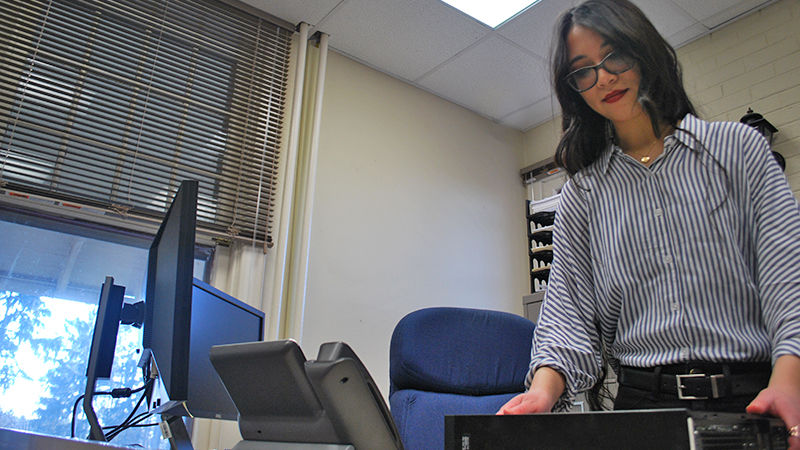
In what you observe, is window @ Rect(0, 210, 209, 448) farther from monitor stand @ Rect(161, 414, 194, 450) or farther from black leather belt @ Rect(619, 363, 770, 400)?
black leather belt @ Rect(619, 363, 770, 400)

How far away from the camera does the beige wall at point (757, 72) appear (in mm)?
2559

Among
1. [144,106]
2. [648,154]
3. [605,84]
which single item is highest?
[144,106]

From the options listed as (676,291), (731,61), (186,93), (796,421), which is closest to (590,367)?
(676,291)

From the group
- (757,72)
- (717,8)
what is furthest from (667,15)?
(757,72)

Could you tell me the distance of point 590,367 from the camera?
89 centimetres

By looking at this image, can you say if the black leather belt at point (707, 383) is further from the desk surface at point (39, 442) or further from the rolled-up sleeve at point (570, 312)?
the desk surface at point (39, 442)

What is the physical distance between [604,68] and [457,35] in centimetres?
212

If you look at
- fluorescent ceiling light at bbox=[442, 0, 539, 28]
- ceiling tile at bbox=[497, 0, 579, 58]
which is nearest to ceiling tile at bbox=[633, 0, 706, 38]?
ceiling tile at bbox=[497, 0, 579, 58]

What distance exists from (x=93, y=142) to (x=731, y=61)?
2.89 metres

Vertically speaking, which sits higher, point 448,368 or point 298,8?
point 298,8

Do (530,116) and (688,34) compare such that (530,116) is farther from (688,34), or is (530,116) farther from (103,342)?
(103,342)

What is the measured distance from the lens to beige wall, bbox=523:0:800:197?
2559 mm

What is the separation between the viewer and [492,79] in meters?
3.31

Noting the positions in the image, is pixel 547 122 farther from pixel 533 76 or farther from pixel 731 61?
pixel 731 61
